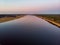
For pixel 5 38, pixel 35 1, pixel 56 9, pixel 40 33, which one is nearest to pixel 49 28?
pixel 40 33

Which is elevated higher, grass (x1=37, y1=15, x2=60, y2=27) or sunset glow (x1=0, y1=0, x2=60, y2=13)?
sunset glow (x1=0, y1=0, x2=60, y2=13)

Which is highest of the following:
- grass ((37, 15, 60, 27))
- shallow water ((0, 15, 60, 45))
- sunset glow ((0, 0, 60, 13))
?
sunset glow ((0, 0, 60, 13))

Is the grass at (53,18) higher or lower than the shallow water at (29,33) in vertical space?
higher

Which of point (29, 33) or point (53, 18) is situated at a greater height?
point (53, 18)

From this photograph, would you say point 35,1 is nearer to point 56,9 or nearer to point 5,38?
point 56,9

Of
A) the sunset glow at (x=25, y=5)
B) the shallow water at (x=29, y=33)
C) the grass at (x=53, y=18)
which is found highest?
the sunset glow at (x=25, y=5)

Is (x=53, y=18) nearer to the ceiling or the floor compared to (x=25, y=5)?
nearer to the floor

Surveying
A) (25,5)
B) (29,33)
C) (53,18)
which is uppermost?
(25,5)

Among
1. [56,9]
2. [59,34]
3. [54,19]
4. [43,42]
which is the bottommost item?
[43,42]
